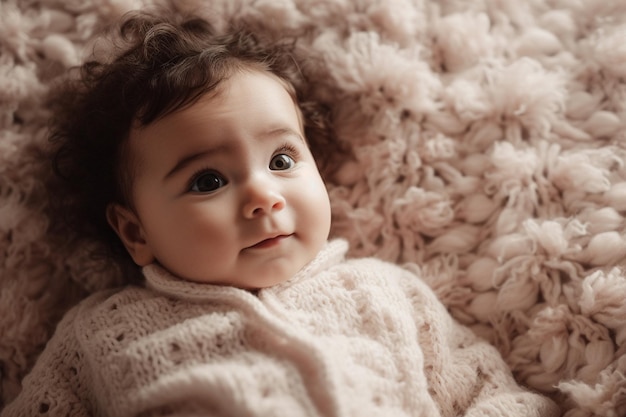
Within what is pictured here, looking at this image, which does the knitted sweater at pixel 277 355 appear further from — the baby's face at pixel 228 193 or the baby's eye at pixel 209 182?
the baby's eye at pixel 209 182

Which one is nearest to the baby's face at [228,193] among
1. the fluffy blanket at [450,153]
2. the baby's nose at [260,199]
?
the baby's nose at [260,199]

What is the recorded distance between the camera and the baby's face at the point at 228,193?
3.26 feet

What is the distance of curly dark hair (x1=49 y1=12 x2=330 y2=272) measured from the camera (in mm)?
1060

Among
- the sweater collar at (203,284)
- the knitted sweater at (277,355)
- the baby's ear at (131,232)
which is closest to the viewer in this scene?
the knitted sweater at (277,355)

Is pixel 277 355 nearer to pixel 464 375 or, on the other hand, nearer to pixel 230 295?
pixel 230 295

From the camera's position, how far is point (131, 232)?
1.14 metres

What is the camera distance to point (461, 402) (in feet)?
3.44

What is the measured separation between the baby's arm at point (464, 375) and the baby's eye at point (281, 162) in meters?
0.32

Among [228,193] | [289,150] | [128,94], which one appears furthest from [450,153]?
[128,94]

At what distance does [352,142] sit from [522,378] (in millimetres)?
542

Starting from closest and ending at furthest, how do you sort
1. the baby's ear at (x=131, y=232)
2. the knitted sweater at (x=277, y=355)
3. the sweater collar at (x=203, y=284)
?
the knitted sweater at (x=277, y=355)
the sweater collar at (x=203, y=284)
the baby's ear at (x=131, y=232)

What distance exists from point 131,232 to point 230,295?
0.27m

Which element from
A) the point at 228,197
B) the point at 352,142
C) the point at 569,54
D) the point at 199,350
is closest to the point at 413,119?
the point at 352,142

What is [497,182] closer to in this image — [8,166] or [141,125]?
[141,125]
